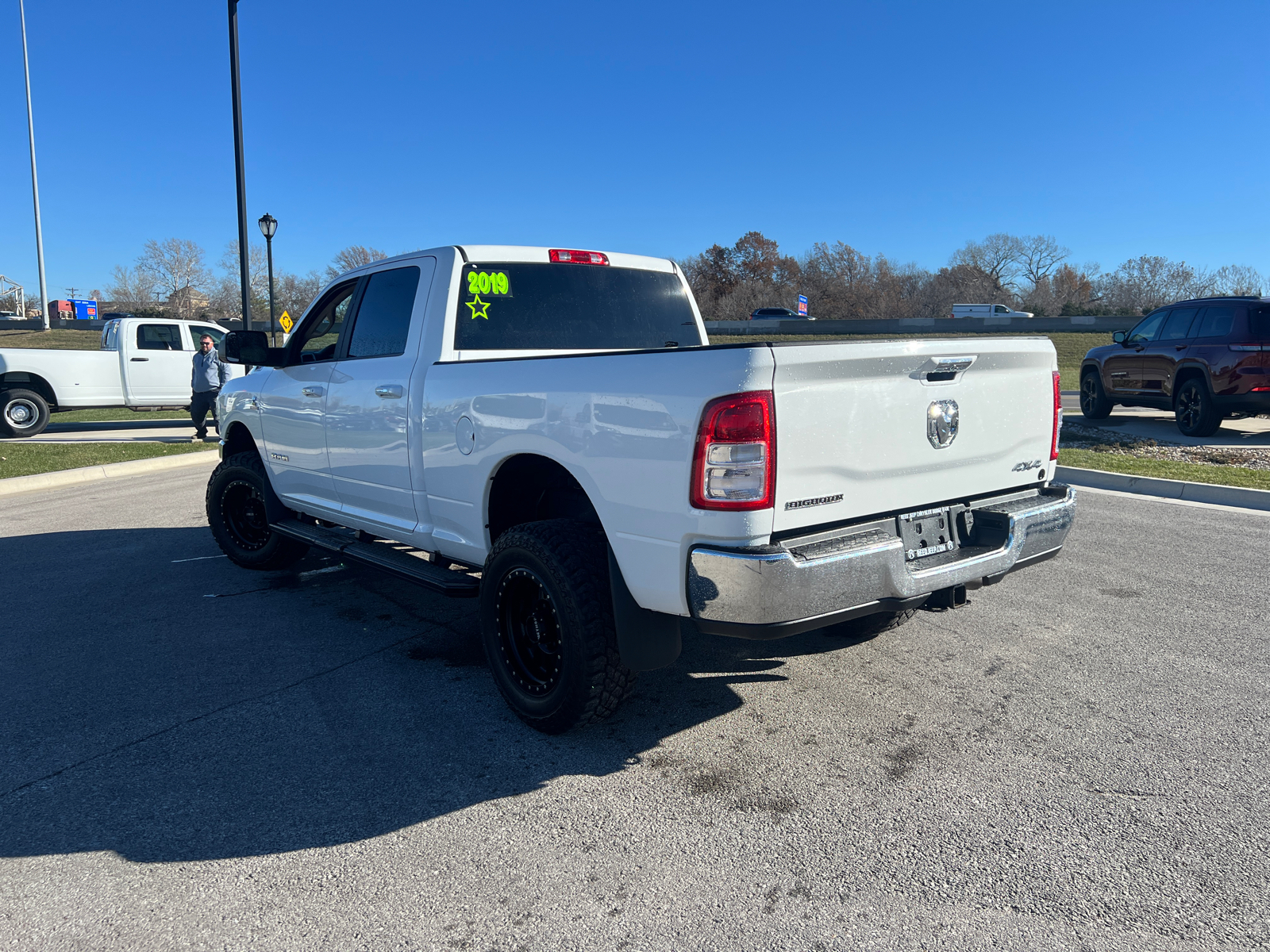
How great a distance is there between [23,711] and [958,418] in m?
4.24

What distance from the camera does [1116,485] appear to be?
9367mm

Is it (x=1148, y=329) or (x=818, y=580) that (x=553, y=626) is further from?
(x=1148, y=329)

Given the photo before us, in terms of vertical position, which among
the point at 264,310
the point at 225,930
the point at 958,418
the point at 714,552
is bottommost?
the point at 225,930

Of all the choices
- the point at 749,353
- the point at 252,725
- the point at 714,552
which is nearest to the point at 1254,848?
the point at 714,552

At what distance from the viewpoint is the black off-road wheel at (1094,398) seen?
48.5 ft

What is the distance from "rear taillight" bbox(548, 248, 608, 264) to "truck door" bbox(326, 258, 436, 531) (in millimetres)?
702

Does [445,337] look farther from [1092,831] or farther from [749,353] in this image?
[1092,831]

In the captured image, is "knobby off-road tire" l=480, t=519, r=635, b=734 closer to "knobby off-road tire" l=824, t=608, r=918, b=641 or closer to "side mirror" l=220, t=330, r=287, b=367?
"knobby off-road tire" l=824, t=608, r=918, b=641

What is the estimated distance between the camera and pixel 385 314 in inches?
193

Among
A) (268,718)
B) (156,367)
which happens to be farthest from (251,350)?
(156,367)

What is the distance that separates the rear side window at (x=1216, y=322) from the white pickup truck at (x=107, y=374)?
1644 cm

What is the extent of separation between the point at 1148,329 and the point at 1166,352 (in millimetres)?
901

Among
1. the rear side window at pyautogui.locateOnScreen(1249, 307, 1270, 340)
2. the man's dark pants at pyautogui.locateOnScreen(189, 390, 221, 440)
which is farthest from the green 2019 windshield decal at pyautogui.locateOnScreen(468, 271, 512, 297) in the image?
the rear side window at pyautogui.locateOnScreen(1249, 307, 1270, 340)

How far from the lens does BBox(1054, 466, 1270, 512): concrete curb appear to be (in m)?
8.27
